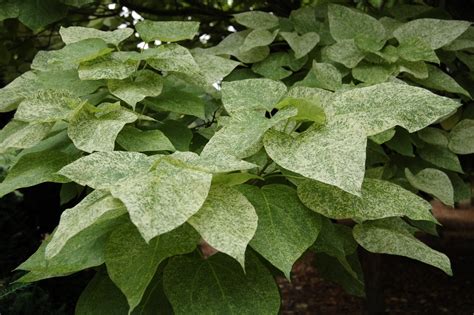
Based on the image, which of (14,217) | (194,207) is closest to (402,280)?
(14,217)

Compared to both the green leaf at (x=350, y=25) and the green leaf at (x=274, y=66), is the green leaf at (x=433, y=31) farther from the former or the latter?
the green leaf at (x=274, y=66)

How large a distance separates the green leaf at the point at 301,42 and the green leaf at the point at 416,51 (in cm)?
27

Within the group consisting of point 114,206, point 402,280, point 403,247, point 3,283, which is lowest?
point 402,280

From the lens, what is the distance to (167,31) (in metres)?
1.41

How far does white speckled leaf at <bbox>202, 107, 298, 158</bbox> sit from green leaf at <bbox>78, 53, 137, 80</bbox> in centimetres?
32

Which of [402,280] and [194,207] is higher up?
[194,207]

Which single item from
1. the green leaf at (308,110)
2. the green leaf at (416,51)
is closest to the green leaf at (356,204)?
the green leaf at (308,110)

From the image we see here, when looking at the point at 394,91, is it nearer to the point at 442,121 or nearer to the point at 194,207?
the point at 194,207

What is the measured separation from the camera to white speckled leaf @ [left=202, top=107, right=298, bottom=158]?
0.95 metres

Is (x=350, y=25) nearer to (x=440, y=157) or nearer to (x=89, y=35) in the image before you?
(x=440, y=157)

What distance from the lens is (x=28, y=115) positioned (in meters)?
1.13

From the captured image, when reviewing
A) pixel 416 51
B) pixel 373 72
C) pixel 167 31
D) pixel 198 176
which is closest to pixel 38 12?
pixel 167 31

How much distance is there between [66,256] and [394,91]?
0.59m

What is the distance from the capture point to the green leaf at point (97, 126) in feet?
3.44
